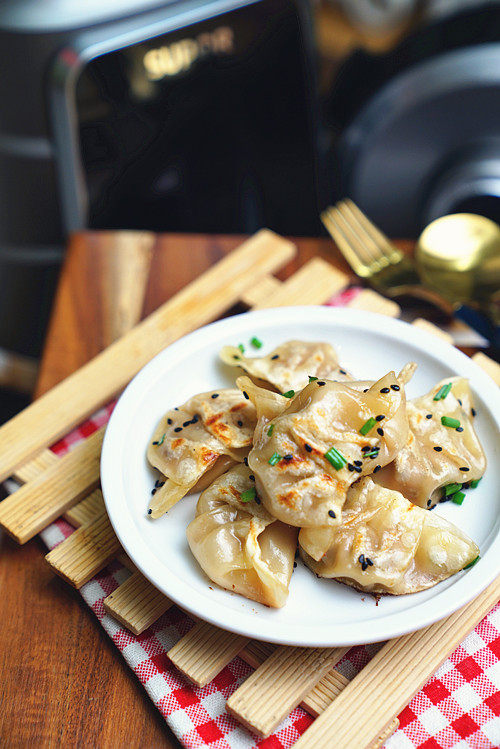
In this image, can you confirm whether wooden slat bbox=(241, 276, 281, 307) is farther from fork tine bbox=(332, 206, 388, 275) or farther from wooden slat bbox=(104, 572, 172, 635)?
wooden slat bbox=(104, 572, 172, 635)

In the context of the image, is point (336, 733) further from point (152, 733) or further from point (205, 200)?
point (205, 200)

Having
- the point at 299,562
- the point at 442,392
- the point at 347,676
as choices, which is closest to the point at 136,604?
the point at 299,562

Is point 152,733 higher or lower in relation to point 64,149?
lower

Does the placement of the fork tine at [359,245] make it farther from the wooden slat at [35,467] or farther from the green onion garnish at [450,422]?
the wooden slat at [35,467]

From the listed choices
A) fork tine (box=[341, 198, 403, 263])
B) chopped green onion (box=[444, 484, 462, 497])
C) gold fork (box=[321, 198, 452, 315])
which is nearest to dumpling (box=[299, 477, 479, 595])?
chopped green onion (box=[444, 484, 462, 497])

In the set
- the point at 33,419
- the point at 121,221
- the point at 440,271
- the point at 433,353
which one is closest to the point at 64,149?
the point at 121,221

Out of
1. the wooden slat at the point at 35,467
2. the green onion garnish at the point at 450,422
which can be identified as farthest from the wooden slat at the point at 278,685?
the wooden slat at the point at 35,467

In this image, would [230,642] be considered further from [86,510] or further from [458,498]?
[458,498]
